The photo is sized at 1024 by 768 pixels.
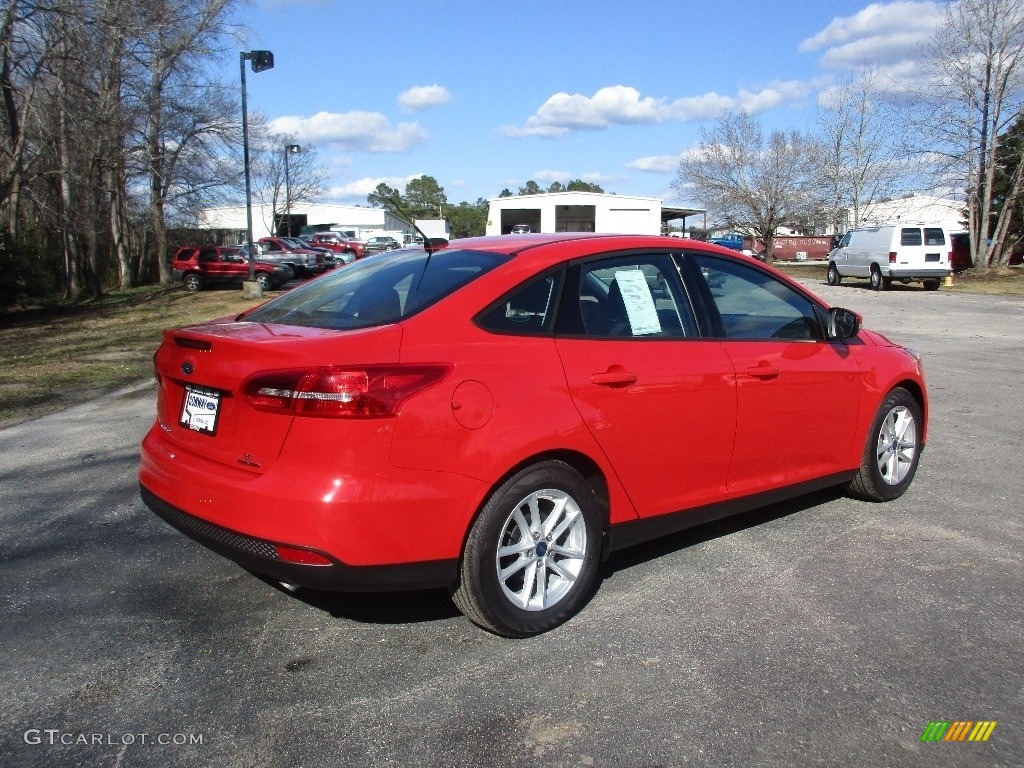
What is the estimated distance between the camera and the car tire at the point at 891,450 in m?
5.15

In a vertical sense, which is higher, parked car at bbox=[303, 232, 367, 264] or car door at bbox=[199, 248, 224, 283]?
parked car at bbox=[303, 232, 367, 264]

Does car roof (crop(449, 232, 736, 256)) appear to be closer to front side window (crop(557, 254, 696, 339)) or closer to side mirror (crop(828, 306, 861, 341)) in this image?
front side window (crop(557, 254, 696, 339))

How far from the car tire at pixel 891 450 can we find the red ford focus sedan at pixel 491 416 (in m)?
→ 0.60

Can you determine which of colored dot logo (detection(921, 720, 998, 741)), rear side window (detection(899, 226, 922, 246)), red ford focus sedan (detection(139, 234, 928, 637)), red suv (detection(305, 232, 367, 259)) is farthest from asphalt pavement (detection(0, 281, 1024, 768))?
red suv (detection(305, 232, 367, 259))

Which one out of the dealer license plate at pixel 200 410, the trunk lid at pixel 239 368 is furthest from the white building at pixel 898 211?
the dealer license plate at pixel 200 410

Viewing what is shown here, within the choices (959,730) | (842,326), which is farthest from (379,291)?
(959,730)

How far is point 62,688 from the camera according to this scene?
3.12 metres

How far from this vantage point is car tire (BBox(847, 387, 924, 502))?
515 centimetres

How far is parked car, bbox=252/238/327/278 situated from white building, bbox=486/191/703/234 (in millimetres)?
21926

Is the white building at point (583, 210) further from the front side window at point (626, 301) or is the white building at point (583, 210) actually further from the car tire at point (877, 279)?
the front side window at point (626, 301)

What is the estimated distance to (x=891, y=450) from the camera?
5.31 meters

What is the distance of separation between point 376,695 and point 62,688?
114 centimetres

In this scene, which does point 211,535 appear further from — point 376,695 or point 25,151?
point 25,151

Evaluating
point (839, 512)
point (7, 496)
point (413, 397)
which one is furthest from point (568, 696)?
point (7, 496)
